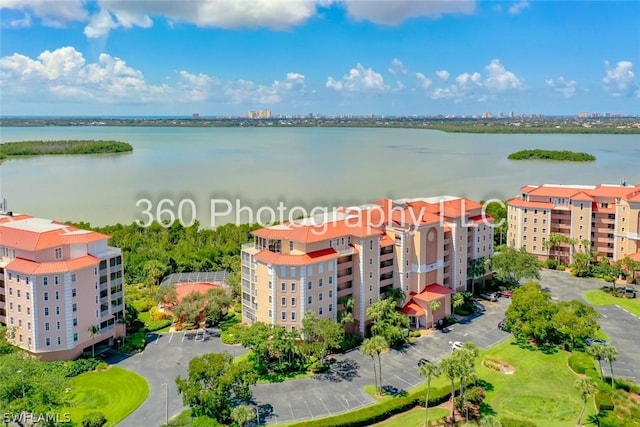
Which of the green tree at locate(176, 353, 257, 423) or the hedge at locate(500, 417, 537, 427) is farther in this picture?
the hedge at locate(500, 417, 537, 427)

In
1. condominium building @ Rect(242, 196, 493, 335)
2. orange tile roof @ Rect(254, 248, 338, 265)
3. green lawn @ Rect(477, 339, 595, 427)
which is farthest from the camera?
condominium building @ Rect(242, 196, 493, 335)

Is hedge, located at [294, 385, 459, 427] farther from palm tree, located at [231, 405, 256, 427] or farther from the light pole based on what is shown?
the light pole

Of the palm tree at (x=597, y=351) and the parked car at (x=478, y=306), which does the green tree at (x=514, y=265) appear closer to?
the parked car at (x=478, y=306)

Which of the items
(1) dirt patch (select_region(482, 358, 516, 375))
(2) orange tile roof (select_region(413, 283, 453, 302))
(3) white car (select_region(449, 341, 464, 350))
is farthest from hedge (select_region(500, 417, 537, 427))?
(2) orange tile roof (select_region(413, 283, 453, 302))

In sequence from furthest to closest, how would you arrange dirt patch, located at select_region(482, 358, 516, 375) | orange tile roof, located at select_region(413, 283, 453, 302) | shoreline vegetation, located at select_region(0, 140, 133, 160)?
shoreline vegetation, located at select_region(0, 140, 133, 160) → orange tile roof, located at select_region(413, 283, 453, 302) → dirt patch, located at select_region(482, 358, 516, 375)

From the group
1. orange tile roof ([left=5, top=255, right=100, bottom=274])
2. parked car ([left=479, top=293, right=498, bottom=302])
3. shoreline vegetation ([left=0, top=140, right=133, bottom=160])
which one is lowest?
parked car ([left=479, top=293, right=498, bottom=302])

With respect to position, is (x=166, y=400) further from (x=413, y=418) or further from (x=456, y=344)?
(x=456, y=344)
